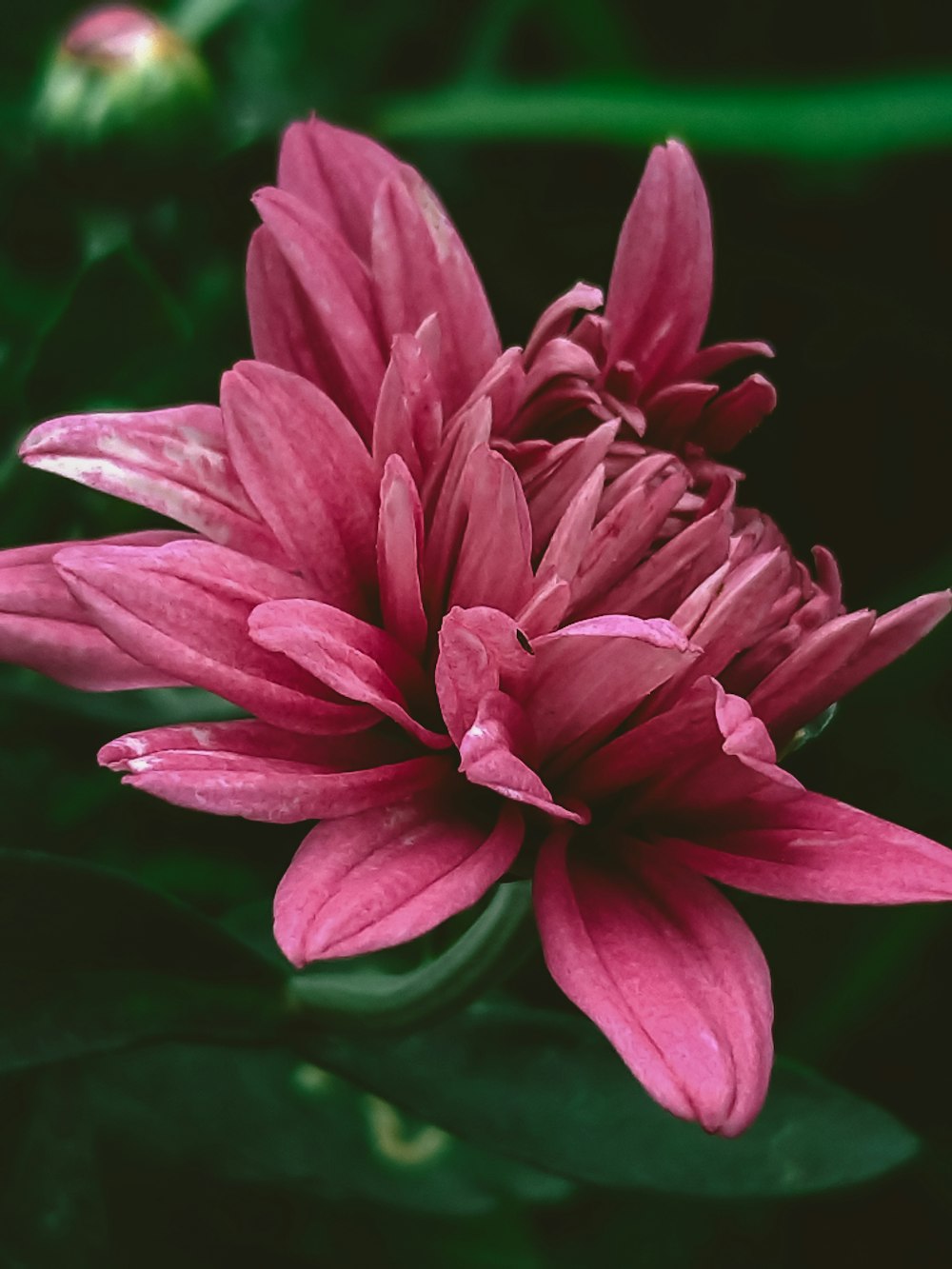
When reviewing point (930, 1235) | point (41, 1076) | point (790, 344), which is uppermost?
point (790, 344)

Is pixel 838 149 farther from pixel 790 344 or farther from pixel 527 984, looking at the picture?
pixel 527 984

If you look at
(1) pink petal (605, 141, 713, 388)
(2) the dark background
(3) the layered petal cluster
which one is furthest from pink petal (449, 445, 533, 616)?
(2) the dark background

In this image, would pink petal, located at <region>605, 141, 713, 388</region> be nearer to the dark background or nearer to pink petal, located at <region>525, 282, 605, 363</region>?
pink petal, located at <region>525, 282, 605, 363</region>

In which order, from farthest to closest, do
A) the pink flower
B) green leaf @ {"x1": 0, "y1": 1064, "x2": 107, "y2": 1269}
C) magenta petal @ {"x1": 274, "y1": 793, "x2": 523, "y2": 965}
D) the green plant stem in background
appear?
the green plant stem in background, green leaf @ {"x1": 0, "y1": 1064, "x2": 107, "y2": 1269}, the pink flower, magenta petal @ {"x1": 274, "y1": 793, "x2": 523, "y2": 965}

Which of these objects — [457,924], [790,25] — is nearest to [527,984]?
[457,924]

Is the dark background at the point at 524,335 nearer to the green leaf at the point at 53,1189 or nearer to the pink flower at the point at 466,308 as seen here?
the green leaf at the point at 53,1189

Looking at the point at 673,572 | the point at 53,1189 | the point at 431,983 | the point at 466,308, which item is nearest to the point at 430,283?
the point at 466,308

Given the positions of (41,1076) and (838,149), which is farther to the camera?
(838,149)
